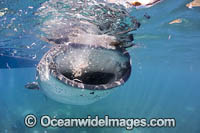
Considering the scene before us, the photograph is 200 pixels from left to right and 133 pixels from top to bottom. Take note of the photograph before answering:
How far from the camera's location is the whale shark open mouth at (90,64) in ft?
14.3

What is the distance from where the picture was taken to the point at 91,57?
19.4 feet

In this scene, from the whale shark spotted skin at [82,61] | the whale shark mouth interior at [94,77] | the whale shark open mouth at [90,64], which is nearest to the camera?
the whale shark spotted skin at [82,61]

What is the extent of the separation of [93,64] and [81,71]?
0.62 meters

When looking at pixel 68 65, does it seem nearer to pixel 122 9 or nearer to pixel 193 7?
pixel 122 9

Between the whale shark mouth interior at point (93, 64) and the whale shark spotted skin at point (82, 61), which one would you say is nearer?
the whale shark spotted skin at point (82, 61)

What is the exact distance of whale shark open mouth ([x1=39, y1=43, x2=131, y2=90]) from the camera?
436 centimetres

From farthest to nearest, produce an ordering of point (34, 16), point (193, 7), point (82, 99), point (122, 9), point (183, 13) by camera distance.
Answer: point (183, 13) < point (193, 7) < point (34, 16) < point (122, 9) < point (82, 99)

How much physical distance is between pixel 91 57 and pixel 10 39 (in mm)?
9251

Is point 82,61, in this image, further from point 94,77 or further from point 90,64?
point 94,77

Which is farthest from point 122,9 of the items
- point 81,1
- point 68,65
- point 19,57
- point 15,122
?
point 15,122

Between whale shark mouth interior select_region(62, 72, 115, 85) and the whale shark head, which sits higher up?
the whale shark head

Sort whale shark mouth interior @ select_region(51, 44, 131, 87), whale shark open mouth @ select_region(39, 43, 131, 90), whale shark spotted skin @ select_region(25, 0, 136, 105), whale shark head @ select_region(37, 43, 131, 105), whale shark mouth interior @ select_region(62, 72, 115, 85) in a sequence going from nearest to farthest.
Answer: whale shark head @ select_region(37, 43, 131, 105), whale shark spotted skin @ select_region(25, 0, 136, 105), whale shark open mouth @ select_region(39, 43, 131, 90), whale shark mouth interior @ select_region(51, 44, 131, 87), whale shark mouth interior @ select_region(62, 72, 115, 85)

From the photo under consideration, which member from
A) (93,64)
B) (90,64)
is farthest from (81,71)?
(93,64)

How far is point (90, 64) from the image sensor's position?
246 inches
